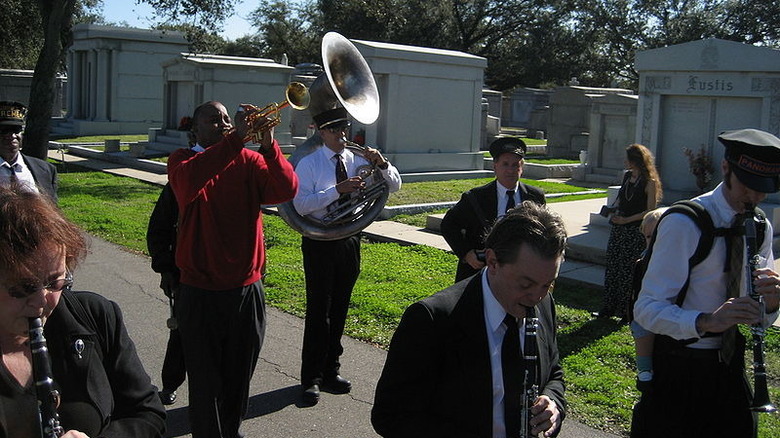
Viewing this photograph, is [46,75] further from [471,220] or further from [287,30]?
[287,30]

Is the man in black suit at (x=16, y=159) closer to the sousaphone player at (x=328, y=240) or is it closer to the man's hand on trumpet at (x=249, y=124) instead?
the sousaphone player at (x=328, y=240)

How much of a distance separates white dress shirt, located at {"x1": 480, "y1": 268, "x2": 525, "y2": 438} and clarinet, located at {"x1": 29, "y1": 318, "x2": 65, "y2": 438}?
4.32 ft

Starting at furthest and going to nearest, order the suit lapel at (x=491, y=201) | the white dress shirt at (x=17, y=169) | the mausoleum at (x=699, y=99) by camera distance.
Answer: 1. the mausoleum at (x=699, y=99)
2. the white dress shirt at (x=17, y=169)
3. the suit lapel at (x=491, y=201)

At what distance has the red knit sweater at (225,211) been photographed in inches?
178

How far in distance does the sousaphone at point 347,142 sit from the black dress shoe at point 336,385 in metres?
1.04

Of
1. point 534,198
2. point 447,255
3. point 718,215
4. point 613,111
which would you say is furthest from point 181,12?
point 718,215

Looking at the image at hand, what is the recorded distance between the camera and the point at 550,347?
304 centimetres

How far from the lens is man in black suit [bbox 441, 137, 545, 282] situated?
5.46 metres

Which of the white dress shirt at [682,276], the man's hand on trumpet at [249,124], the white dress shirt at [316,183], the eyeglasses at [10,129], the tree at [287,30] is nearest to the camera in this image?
the white dress shirt at [682,276]

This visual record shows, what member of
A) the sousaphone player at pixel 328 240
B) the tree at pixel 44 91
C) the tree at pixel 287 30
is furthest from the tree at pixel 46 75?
the tree at pixel 287 30

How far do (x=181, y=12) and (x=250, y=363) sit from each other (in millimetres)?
19323

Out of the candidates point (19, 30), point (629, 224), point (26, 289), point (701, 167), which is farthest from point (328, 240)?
point (19, 30)

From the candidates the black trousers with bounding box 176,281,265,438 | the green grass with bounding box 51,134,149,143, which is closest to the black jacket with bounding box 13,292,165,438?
the black trousers with bounding box 176,281,265,438

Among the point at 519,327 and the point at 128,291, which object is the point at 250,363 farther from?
the point at 128,291
